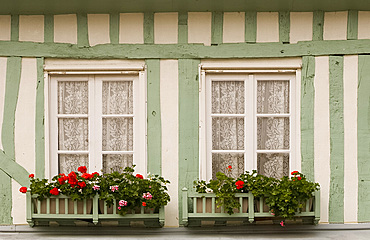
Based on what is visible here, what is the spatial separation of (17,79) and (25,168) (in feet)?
3.40

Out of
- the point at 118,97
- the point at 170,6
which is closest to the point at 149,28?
the point at 170,6

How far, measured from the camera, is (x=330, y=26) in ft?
17.2

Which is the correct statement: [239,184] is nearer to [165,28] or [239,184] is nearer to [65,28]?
[165,28]

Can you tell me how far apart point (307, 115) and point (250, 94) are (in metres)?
0.69

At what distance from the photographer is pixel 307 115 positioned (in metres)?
5.20

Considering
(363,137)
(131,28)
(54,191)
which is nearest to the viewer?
(54,191)

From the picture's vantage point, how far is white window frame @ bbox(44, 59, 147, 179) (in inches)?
206

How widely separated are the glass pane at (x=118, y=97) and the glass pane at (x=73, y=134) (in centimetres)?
32

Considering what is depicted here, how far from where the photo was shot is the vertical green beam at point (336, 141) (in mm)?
5172

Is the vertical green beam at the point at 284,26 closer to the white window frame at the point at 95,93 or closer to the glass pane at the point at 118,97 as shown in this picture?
the white window frame at the point at 95,93

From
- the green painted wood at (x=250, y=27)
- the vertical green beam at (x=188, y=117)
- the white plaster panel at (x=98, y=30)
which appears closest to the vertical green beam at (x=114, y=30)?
the white plaster panel at (x=98, y=30)

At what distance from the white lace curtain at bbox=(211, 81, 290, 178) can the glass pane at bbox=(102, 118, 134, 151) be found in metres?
0.99

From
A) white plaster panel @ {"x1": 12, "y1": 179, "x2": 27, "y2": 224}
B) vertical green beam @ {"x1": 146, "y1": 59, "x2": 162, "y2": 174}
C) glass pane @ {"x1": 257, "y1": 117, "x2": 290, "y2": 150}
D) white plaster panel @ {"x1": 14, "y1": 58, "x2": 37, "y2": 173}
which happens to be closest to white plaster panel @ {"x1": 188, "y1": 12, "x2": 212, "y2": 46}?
vertical green beam @ {"x1": 146, "y1": 59, "x2": 162, "y2": 174}

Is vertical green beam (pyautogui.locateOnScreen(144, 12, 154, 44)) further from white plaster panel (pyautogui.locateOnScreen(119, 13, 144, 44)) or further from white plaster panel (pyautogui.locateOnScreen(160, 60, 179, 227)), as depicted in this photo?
white plaster panel (pyautogui.locateOnScreen(160, 60, 179, 227))
